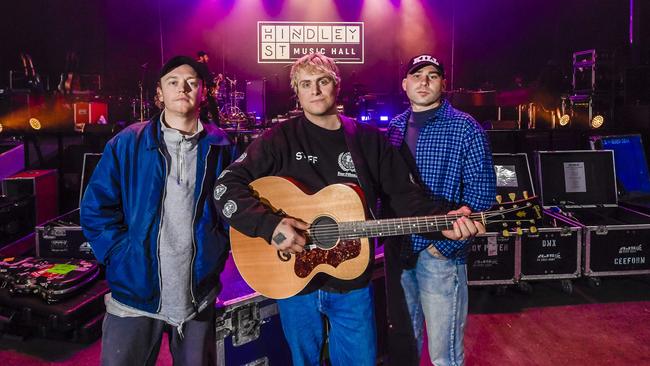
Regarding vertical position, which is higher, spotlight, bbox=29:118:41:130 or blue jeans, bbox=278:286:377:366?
spotlight, bbox=29:118:41:130

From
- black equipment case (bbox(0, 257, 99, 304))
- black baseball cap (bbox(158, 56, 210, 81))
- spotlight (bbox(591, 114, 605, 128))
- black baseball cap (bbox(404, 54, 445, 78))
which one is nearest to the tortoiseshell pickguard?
black baseball cap (bbox(158, 56, 210, 81))

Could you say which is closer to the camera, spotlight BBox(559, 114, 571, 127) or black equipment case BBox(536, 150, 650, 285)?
black equipment case BBox(536, 150, 650, 285)

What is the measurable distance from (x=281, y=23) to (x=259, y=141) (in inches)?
474

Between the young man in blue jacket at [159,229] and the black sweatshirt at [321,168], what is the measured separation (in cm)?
18

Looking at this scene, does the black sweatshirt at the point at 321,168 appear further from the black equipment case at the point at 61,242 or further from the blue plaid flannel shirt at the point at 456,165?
the black equipment case at the point at 61,242

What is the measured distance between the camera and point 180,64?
94.1 inches

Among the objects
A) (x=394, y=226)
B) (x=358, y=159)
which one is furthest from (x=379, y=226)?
(x=358, y=159)

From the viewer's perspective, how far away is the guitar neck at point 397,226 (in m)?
2.26

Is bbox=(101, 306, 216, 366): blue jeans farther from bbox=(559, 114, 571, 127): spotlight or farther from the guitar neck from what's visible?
bbox=(559, 114, 571, 127): spotlight

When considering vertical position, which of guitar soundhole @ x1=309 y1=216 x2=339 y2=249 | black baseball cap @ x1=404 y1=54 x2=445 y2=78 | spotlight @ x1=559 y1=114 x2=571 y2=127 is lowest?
guitar soundhole @ x1=309 y1=216 x2=339 y2=249

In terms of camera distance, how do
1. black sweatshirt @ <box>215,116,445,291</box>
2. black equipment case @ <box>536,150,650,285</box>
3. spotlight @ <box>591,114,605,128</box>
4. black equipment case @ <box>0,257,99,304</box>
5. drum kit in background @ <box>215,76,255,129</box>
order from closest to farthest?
black sweatshirt @ <box>215,116,445,291</box> → black equipment case @ <box>0,257,99,304</box> → black equipment case @ <box>536,150,650,285</box> → spotlight @ <box>591,114,605,128</box> → drum kit in background @ <box>215,76,255,129</box>

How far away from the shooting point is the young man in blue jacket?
7.36ft

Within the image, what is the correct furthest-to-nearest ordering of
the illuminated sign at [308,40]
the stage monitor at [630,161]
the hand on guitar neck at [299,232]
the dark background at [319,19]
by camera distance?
1. the illuminated sign at [308,40]
2. the dark background at [319,19]
3. the stage monitor at [630,161]
4. the hand on guitar neck at [299,232]

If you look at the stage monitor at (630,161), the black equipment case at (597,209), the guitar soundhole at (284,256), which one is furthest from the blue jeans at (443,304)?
the stage monitor at (630,161)
